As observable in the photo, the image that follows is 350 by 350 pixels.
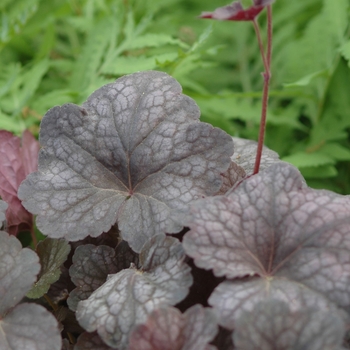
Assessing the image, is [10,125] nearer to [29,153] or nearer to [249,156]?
[29,153]

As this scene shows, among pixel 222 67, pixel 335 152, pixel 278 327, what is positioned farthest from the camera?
pixel 222 67

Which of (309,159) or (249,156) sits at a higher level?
(249,156)

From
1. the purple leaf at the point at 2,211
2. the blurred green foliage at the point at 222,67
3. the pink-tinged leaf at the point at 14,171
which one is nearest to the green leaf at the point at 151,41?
the blurred green foliage at the point at 222,67

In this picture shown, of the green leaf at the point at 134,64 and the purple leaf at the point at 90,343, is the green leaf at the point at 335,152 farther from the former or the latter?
the purple leaf at the point at 90,343

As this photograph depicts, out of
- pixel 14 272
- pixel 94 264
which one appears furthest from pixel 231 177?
pixel 14 272

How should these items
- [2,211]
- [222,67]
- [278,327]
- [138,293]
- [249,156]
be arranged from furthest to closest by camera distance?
[222,67], [249,156], [2,211], [138,293], [278,327]

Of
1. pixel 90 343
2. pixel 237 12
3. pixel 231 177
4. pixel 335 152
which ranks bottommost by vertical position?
pixel 335 152

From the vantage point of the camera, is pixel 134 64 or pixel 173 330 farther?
pixel 134 64
